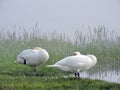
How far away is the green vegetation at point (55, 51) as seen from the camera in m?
5.28

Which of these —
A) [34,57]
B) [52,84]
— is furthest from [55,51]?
[52,84]

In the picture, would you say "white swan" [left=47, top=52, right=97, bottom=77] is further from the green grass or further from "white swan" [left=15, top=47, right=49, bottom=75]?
"white swan" [left=15, top=47, right=49, bottom=75]

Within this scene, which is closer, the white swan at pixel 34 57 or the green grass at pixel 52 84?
the green grass at pixel 52 84

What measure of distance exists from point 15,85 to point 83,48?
95.5 inches

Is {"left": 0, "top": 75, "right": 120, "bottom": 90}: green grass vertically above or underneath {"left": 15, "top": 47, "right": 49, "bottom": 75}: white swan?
underneath

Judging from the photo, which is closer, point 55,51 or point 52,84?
point 52,84

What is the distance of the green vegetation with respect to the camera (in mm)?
5279

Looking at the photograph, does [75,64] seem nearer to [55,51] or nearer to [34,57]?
[34,57]

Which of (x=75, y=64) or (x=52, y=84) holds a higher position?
(x=75, y=64)

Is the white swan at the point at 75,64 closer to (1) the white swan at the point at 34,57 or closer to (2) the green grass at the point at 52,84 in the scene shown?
(2) the green grass at the point at 52,84

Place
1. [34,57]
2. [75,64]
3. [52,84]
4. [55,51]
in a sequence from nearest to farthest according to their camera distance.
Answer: [52,84]
[75,64]
[34,57]
[55,51]

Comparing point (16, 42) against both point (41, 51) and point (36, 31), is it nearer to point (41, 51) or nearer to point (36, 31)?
point (36, 31)

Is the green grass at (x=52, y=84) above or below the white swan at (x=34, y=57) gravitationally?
below

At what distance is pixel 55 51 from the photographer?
7.12 meters
